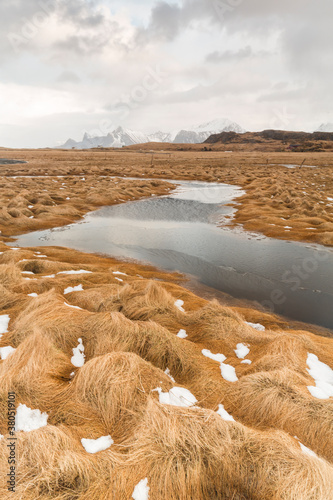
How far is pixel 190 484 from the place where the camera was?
8.56ft

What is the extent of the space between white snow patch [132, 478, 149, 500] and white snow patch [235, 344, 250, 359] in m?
3.74

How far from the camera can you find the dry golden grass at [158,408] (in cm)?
256

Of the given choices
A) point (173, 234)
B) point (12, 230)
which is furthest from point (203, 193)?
point (12, 230)

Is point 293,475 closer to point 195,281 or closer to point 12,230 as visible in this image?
point 195,281

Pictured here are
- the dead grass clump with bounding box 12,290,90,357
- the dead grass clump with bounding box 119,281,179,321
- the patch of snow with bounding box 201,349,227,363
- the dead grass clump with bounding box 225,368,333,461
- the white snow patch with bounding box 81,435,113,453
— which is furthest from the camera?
the dead grass clump with bounding box 119,281,179,321

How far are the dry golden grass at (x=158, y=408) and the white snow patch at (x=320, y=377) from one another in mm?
179

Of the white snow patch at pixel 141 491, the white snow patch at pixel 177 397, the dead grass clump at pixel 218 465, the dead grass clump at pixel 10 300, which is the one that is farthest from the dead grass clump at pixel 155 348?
the dead grass clump at pixel 10 300

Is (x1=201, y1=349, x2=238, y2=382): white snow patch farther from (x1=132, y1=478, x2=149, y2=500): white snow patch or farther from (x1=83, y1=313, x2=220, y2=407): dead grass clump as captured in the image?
(x1=132, y1=478, x2=149, y2=500): white snow patch

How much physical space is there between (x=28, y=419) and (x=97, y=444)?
1.13 m

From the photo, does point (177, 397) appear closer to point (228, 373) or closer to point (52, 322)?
point (228, 373)

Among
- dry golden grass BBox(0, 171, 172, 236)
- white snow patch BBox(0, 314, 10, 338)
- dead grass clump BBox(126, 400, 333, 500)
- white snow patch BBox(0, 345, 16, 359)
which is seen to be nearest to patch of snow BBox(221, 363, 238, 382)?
dead grass clump BBox(126, 400, 333, 500)

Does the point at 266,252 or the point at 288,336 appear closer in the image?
the point at 288,336

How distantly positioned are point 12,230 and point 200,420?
68.5 feet

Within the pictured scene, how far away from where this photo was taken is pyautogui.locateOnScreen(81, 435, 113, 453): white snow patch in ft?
10.2
